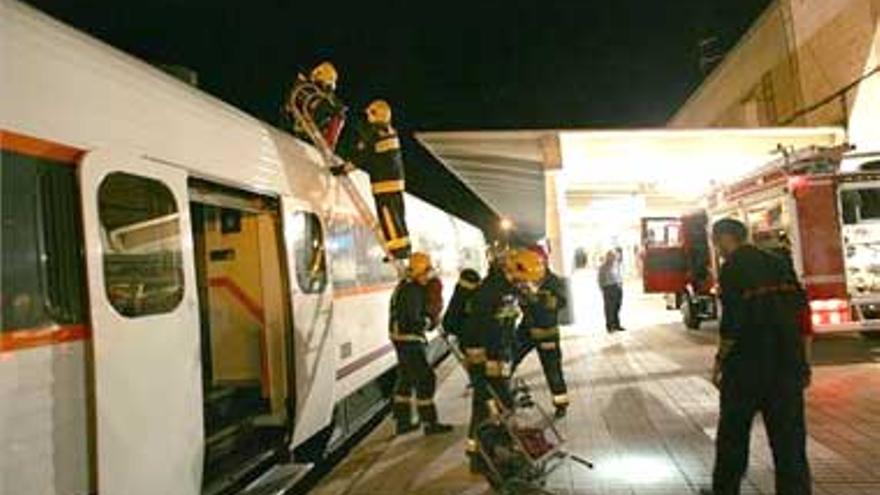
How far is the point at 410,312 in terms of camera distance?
8891 mm

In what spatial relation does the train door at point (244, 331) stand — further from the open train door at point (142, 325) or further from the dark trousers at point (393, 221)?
the dark trousers at point (393, 221)

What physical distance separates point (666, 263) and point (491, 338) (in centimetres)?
1206

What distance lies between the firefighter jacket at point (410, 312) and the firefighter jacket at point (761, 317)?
3866 mm

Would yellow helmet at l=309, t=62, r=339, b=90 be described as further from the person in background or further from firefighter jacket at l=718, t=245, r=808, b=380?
the person in background

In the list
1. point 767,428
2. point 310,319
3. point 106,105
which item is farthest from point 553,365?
point 106,105

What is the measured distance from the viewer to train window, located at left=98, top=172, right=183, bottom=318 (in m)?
4.43

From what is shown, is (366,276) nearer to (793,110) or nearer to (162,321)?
(162,321)

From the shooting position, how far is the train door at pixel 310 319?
23.0 ft

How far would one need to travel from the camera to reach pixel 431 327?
29.9 ft

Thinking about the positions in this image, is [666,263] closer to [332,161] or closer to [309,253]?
[332,161]

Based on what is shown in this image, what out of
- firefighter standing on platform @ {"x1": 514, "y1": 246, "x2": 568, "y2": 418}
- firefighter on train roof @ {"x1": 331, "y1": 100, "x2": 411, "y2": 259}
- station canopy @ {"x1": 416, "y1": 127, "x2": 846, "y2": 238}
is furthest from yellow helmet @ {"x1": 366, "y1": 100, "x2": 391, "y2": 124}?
station canopy @ {"x1": 416, "y1": 127, "x2": 846, "y2": 238}

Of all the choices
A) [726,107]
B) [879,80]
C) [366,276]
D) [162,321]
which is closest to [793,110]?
[879,80]

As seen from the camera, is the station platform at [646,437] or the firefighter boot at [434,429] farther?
the firefighter boot at [434,429]

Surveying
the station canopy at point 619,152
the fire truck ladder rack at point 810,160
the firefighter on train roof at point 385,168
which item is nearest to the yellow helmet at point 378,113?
the firefighter on train roof at point 385,168
